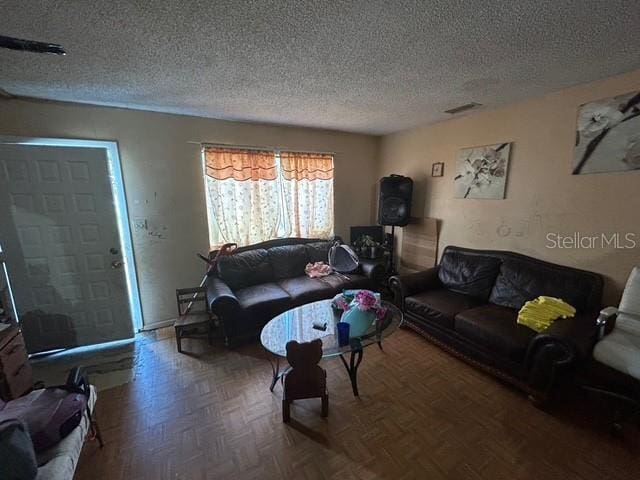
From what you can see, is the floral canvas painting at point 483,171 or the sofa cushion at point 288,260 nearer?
the floral canvas painting at point 483,171

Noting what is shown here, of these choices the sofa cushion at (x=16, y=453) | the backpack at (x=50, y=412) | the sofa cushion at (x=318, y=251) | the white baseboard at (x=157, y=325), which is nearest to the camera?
the sofa cushion at (x=16, y=453)

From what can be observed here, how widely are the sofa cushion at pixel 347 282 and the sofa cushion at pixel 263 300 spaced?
571mm

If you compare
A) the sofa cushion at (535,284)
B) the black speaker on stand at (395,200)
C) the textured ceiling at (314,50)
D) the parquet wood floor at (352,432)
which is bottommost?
the parquet wood floor at (352,432)

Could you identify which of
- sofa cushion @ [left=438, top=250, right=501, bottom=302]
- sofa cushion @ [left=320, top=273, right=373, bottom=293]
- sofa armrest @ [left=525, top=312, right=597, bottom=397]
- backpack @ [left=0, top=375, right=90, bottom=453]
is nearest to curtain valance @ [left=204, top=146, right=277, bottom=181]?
sofa cushion @ [left=320, top=273, right=373, bottom=293]

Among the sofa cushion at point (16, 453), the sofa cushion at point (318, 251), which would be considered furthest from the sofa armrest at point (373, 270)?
the sofa cushion at point (16, 453)

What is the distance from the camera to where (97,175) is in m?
2.46

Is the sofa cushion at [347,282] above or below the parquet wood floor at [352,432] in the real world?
above

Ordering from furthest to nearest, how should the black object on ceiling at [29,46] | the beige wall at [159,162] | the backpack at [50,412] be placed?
the beige wall at [159,162], the black object on ceiling at [29,46], the backpack at [50,412]

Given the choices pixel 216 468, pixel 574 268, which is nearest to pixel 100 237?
pixel 216 468

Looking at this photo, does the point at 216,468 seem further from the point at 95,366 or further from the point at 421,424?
the point at 95,366

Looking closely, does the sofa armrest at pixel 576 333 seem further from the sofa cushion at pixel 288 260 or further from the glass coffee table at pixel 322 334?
the sofa cushion at pixel 288 260

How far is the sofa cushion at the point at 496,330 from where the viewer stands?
1896 millimetres

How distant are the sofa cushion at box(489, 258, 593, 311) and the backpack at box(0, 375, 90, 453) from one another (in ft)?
10.4

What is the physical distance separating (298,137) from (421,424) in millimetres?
3286
